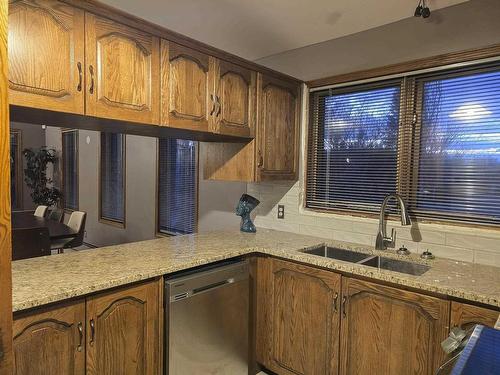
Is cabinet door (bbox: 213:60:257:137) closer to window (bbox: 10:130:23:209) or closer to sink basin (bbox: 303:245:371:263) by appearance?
sink basin (bbox: 303:245:371:263)

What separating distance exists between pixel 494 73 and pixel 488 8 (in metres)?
0.37

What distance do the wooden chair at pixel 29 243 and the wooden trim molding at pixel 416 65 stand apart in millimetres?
2760

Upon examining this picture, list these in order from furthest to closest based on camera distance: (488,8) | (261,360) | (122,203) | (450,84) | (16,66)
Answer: (122,203) → (261,360) → (450,84) → (488,8) → (16,66)

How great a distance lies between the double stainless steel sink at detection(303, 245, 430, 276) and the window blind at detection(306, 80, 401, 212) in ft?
1.19

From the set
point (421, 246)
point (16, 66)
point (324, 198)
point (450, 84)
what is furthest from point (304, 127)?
point (16, 66)

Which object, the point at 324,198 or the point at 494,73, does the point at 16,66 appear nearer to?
the point at 324,198

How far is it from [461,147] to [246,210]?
63.1 inches

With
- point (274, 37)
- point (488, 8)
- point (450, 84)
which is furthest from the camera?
point (274, 37)

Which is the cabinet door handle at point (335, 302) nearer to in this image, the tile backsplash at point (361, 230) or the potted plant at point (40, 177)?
the tile backsplash at point (361, 230)

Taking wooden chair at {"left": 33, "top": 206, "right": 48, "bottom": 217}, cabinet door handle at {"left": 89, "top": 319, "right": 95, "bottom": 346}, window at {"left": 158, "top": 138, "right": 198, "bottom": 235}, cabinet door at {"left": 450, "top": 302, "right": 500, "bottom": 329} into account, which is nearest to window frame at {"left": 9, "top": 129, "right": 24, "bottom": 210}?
wooden chair at {"left": 33, "top": 206, "right": 48, "bottom": 217}

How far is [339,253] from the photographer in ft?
7.88

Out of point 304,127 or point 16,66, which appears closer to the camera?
point 16,66

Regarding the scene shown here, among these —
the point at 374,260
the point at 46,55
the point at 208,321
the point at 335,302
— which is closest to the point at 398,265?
the point at 374,260

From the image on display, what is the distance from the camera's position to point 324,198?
273cm
